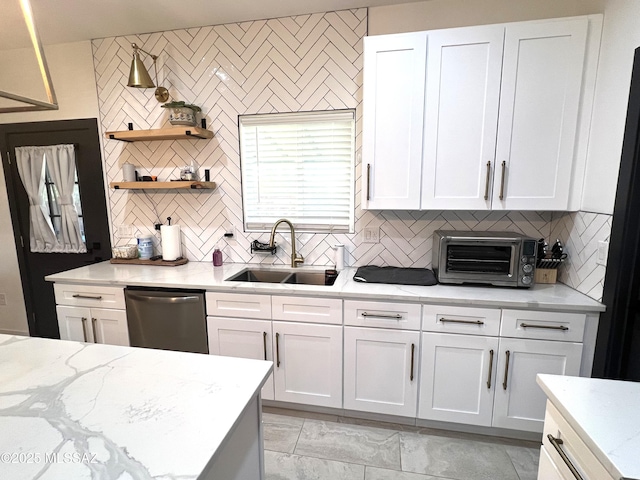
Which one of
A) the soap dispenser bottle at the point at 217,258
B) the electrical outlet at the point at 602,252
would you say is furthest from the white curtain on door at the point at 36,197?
the electrical outlet at the point at 602,252

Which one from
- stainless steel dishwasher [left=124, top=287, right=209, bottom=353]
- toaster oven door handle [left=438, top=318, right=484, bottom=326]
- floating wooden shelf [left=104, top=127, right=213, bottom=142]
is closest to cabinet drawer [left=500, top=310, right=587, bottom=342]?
toaster oven door handle [left=438, top=318, right=484, bottom=326]

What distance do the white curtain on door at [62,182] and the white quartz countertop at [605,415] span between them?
359 cm

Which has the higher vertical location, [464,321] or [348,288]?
[348,288]

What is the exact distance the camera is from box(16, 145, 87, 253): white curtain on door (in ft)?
9.50

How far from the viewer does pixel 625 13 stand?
5.46ft

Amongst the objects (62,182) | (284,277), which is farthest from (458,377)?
(62,182)

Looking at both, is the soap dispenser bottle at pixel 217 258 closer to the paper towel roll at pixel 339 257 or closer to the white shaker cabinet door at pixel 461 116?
the paper towel roll at pixel 339 257

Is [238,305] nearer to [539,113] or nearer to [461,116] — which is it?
[461,116]

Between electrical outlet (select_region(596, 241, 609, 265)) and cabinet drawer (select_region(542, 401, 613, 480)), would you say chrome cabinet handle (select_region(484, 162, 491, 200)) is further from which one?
cabinet drawer (select_region(542, 401, 613, 480))

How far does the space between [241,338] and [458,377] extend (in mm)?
1405

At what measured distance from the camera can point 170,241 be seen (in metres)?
2.69

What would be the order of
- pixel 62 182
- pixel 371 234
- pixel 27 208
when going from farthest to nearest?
pixel 27 208, pixel 62 182, pixel 371 234

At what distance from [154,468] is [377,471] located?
1.52m

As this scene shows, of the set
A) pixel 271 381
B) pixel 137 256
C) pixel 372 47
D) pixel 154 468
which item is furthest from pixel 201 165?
pixel 154 468
